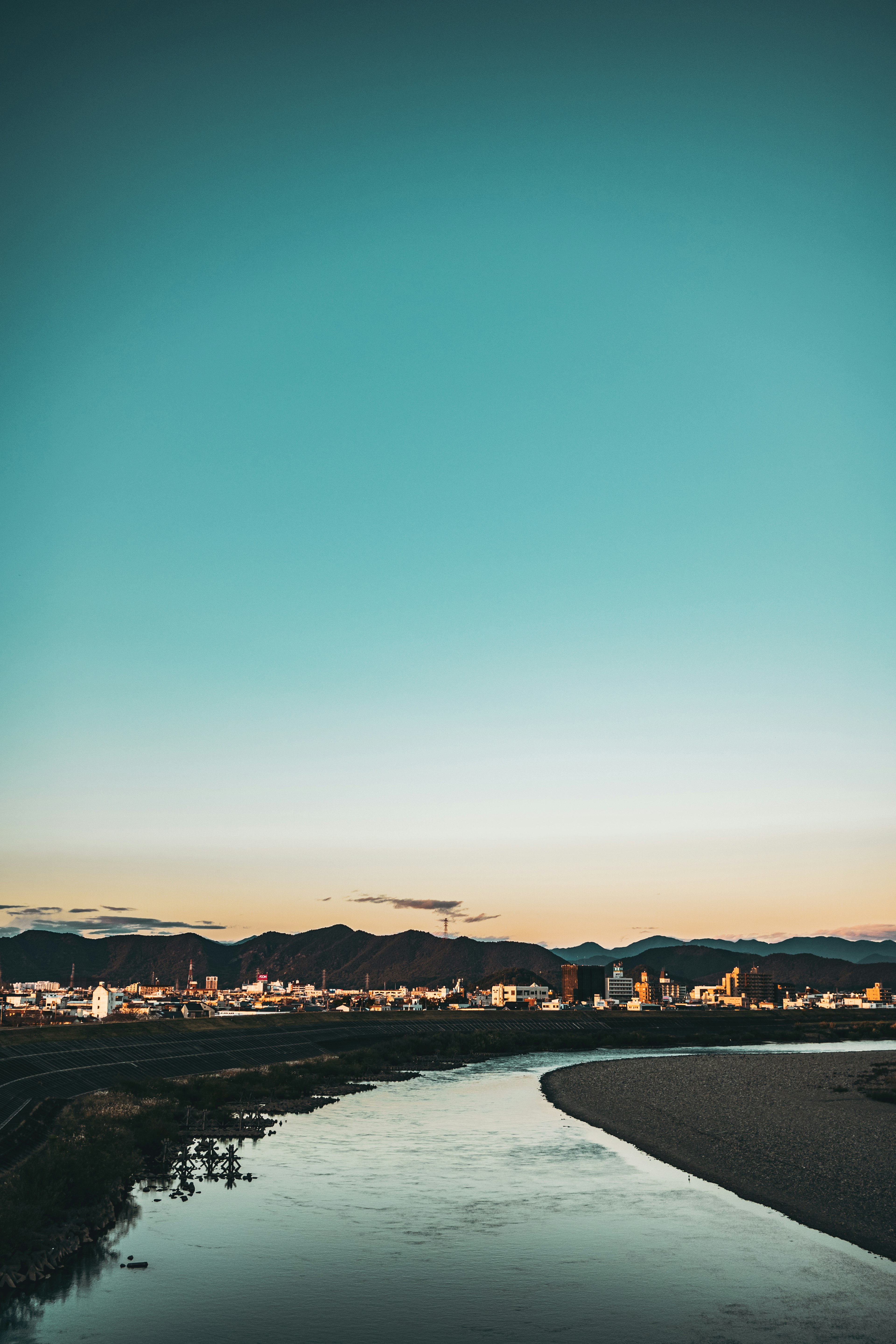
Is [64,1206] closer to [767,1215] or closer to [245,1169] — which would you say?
[245,1169]

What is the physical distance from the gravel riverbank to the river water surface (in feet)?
5.48

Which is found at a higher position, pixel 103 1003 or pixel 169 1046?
pixel 169 1046

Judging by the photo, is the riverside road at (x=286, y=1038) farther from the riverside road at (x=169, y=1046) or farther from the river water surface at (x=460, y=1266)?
the river water surface at (x=460, y=1266)

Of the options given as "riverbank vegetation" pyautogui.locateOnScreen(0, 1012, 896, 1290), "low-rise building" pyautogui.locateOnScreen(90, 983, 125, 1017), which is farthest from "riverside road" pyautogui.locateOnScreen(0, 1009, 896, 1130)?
"low-rise building" pyautogui.locateOnScreen(90, 983, 125, 1017)

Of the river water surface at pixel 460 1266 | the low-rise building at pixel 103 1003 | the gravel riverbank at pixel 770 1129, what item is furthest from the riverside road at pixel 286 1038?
the gravel riverbank at pixel 770 1129

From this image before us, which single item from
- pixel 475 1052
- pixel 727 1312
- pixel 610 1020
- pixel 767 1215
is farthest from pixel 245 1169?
pixel 610 1020

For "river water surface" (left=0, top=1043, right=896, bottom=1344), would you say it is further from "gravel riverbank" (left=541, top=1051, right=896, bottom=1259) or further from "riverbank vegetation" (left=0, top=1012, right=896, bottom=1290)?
"gravel riverbank" (left=541, top=1051, right=896, bottom=1259)

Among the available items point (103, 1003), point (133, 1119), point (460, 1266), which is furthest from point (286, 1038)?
point (460, 1266)

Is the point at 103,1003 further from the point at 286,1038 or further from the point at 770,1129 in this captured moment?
the point at 770,1129

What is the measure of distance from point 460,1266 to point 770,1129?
1223 inches

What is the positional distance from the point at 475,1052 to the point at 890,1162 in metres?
92.5

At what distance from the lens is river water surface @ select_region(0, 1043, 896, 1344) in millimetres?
21891

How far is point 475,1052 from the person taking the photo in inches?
5069

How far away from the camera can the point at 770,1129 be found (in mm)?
52062
